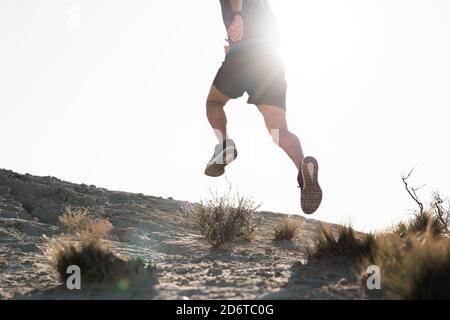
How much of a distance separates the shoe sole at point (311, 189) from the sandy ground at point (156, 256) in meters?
0.29

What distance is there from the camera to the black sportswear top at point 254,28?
4.69 metres

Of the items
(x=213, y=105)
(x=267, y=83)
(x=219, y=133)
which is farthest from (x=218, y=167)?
(x=267, y=83)

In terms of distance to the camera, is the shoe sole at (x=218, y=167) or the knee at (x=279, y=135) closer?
the knee at (x=279, y=135)

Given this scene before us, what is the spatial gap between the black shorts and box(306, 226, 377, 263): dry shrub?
117cm

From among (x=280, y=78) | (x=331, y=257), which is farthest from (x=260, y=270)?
(x=280, y=78)

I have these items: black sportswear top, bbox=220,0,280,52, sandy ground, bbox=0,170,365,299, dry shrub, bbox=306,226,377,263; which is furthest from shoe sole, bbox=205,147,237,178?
dry shrub, bbox=306,226,377,263

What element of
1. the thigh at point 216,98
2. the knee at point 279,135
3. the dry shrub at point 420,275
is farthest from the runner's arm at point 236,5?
the dry shrub at point 420,275

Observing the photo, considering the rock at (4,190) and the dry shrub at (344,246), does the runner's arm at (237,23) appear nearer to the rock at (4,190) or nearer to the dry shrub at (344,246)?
the dry shrub at (344,246)

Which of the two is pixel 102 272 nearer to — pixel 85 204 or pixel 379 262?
A: pixel 379 262

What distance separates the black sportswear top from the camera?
469 cm

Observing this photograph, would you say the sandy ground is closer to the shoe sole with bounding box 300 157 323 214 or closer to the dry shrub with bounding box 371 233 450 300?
the dry shrub with bounding box 371 233 450 300

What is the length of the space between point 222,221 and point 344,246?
7.91 ft

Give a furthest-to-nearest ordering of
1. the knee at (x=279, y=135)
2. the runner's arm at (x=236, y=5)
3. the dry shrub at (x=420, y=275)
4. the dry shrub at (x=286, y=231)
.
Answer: the dry shrub at (x=286, y=231), the knee at (x=279, y=135), the runner's arm at (x=236, y=5), the dry shrub at (x=420, y=275)

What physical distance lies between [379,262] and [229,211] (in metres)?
3.47
